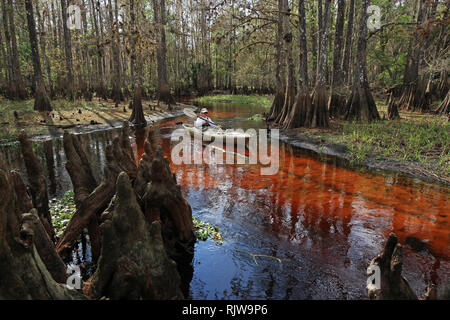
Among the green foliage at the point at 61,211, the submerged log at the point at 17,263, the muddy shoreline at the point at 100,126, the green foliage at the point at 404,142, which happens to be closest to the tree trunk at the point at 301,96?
the green foliage at the point at 404,142

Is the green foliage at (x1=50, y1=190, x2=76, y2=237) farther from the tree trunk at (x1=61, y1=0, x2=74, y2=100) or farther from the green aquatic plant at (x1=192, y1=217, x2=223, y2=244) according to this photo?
the tree trunk at (x1=61, y1=0, x2=74, y2=100)

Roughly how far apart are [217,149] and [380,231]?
7.63m

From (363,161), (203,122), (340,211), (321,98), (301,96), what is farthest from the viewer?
(301,96)

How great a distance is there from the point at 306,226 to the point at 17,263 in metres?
4.90

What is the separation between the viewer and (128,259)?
2.96 metres

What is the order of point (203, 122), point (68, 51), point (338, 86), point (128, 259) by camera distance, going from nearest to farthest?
point (128, 259), point (203, 122), point (338, 86), point (68, 51)

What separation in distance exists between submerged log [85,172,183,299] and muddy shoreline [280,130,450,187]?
7840 millimetres

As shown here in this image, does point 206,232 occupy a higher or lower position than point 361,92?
lower

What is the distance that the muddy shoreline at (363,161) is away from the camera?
8133 mm

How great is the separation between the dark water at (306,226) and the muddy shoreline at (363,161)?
0.37 m

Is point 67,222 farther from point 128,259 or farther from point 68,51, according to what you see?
point 68,51

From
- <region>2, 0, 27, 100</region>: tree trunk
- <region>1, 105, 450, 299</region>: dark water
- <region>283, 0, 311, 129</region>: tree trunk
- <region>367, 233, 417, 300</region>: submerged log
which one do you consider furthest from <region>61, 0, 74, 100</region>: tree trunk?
<region>367, 233, 417, 300</region>: submerged log

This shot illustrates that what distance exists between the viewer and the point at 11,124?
13.3 m

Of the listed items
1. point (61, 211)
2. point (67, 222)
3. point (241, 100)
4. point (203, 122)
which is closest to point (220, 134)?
point (203, 122)
